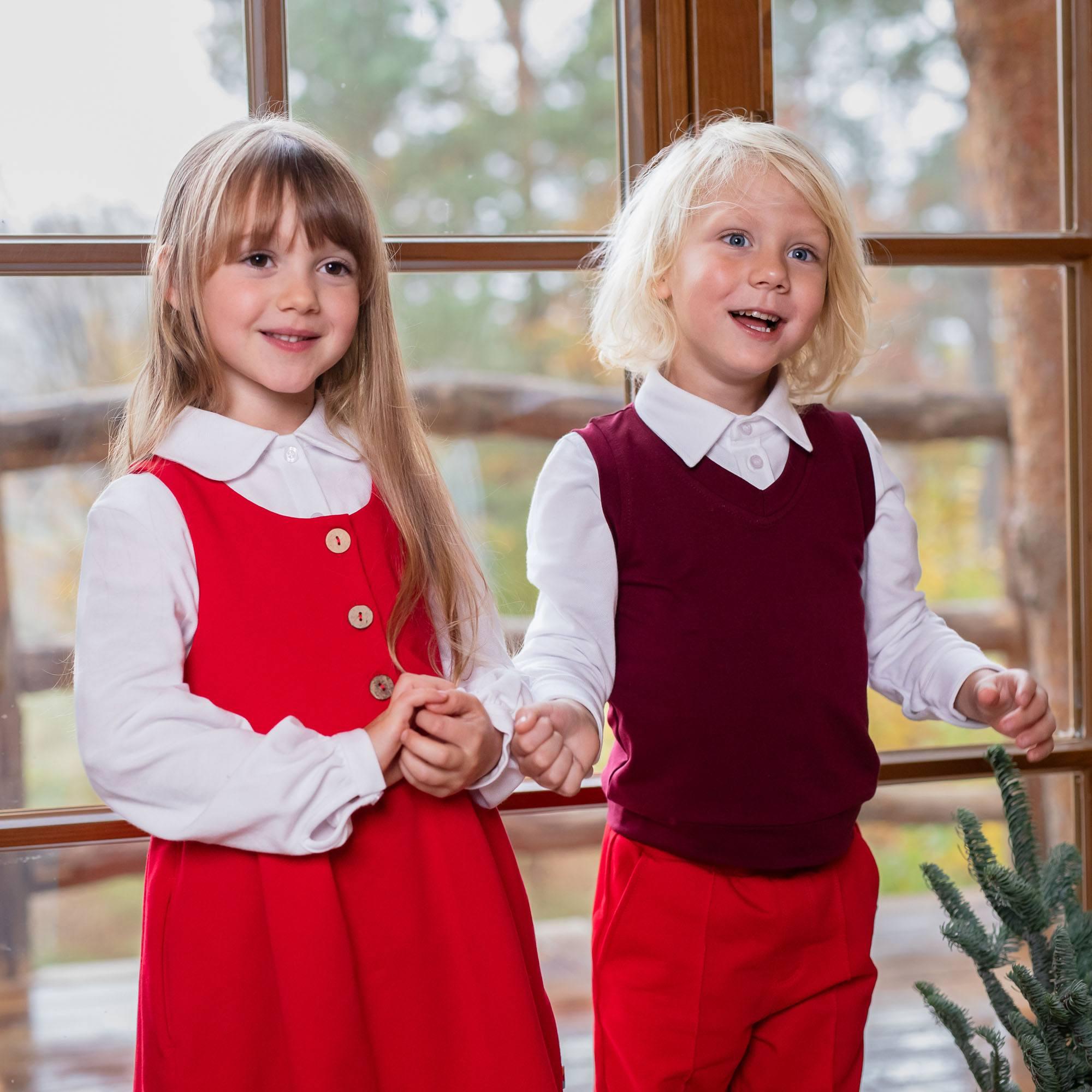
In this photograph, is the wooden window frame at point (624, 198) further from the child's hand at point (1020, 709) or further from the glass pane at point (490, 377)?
the child's hand at point (1020, 709)

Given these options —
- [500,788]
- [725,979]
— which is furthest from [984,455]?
[500,788]

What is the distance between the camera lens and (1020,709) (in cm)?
122

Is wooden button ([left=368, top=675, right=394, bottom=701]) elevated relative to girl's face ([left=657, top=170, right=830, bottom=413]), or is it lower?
lower

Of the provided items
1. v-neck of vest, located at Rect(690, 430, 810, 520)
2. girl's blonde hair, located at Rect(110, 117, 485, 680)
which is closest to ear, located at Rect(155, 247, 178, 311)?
girl's blonde hair, located at Rect(110, 117, 485, 680)

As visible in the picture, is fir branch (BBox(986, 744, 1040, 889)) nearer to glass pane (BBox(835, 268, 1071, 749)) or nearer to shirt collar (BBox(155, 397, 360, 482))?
glass pane (BBox(835, 268, 1071, 749))

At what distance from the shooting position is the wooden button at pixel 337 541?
1.10 metres

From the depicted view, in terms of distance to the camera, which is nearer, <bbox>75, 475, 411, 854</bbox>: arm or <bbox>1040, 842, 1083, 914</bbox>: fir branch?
<bbox>75, 475, 411, 854</bbox>: arm

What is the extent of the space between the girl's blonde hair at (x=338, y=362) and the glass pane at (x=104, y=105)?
0.27 metres

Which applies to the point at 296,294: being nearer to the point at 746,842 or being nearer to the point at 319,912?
the point at 319,912

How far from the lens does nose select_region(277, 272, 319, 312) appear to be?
1.09m

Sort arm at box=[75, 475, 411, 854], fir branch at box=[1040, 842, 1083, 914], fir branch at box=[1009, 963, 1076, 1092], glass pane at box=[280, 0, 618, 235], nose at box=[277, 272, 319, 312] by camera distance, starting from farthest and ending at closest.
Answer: glass pane at box=[280, 0, 618, 235], fir branch at box=[1040, 842, 1083, 914], fir branch at box=[1009, 963, 1076, 1092], nose at box=[277, 272, 319, 312], arm at box=[75, 475, 411, 854]

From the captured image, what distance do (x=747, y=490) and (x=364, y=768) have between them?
0.54 metres

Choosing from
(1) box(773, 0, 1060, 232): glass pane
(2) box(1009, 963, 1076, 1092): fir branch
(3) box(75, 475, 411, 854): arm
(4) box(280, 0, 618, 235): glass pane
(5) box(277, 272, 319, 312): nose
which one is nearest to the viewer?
(3) box(75, 475, 411, 854): arm

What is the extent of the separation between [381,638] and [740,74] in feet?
2.87
